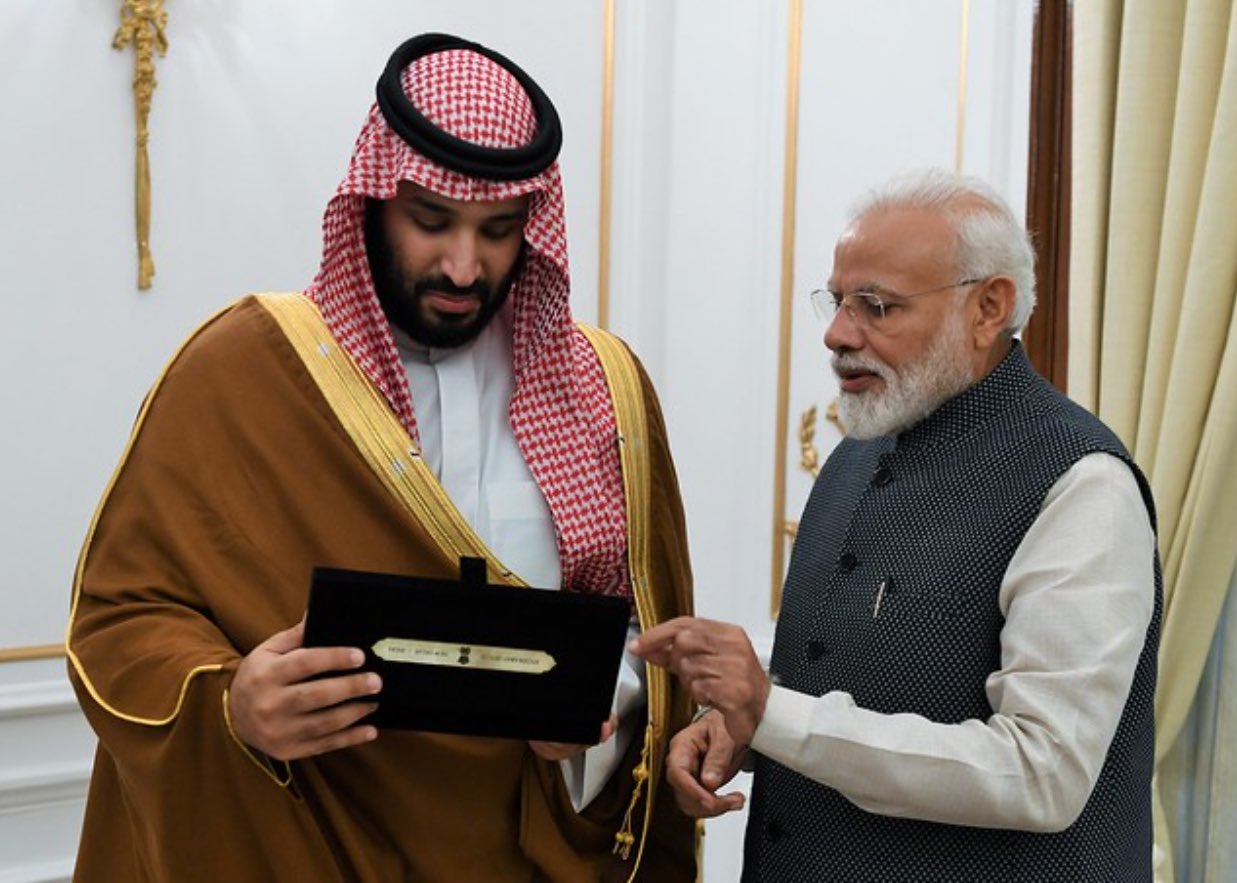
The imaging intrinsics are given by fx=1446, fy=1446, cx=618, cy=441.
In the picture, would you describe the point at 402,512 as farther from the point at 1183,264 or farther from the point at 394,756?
the point at 1183,264

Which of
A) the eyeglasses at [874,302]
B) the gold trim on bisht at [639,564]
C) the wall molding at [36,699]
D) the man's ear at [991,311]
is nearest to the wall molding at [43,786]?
the wall molding at [36,699]

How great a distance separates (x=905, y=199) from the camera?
1878 millimetres

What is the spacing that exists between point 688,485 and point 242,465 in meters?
2.32

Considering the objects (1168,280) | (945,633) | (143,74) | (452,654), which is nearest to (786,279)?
(1168,280)

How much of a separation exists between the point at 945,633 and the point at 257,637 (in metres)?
0.86

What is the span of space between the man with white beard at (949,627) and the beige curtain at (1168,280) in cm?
86

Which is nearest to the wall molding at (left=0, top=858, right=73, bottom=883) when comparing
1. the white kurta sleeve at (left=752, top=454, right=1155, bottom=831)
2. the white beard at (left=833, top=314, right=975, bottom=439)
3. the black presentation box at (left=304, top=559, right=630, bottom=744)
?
the black presentation box at (left=304, top=559, right=630, bottom=744)

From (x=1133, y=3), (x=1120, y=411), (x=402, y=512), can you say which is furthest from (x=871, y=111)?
(x=402, y=512)

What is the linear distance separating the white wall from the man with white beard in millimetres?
1511

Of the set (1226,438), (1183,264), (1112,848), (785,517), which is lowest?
(785,517)

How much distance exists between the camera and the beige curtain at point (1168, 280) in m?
2.59

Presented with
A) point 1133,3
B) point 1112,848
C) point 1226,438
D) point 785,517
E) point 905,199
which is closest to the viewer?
point 1112,848

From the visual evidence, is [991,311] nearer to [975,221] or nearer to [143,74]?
[975,221]

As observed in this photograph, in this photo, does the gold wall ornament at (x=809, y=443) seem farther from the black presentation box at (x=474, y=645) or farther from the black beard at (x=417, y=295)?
the black presentation box at (x=474, y=645)
